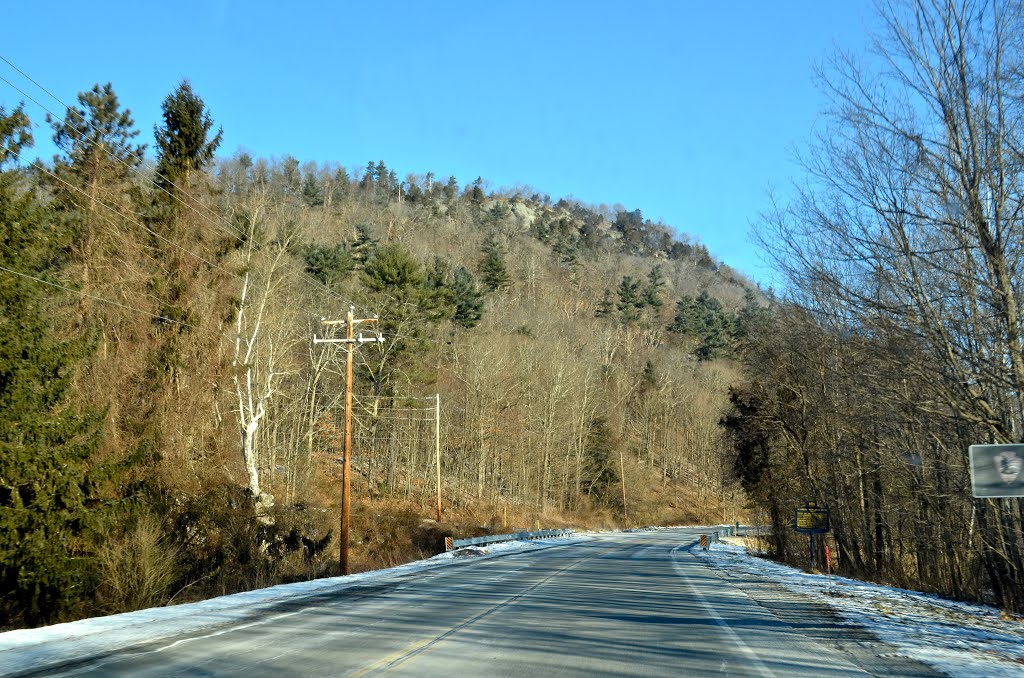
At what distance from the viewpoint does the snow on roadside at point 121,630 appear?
8164 mm

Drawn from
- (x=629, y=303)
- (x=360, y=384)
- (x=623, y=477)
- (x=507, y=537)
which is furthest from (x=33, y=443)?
(x=629, y=303)

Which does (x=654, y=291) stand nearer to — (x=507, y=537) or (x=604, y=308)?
(x=604, y=308)

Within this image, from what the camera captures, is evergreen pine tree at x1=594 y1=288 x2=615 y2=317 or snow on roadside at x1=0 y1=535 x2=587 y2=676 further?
evergreen pine tree at x1=594 y1=288 x2=615 y2=317

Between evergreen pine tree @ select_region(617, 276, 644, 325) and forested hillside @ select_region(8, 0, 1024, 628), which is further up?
evergreen pine tree @ select_region(617, 276, 644, 325)

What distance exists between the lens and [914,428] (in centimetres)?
1667

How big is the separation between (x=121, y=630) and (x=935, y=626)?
11.2m

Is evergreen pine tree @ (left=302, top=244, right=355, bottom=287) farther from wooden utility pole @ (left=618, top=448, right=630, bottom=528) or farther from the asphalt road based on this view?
the asphalt road

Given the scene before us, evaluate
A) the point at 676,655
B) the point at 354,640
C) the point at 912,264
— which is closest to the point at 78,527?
the point at 354,640

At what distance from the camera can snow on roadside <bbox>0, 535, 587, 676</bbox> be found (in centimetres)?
816

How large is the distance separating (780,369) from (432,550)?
18.7 metres

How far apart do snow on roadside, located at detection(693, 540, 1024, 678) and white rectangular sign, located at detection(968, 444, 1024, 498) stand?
1795 millimetres

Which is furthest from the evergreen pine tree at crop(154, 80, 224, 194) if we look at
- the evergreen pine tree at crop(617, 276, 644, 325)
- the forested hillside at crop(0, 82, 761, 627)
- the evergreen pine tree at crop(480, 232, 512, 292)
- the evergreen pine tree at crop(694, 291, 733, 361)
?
the evergreen pine tree at crop(617, 276, 644, 325)

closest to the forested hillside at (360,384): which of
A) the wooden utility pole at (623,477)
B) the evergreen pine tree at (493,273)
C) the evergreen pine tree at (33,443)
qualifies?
the evergreen pine tree at (33,443)

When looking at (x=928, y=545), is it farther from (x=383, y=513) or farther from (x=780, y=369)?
(x=383, y=513)
